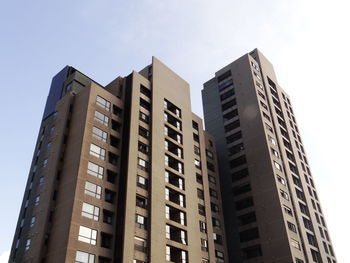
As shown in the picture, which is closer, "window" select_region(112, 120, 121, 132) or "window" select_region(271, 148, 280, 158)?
"window" select_region(112, 120, 121, 132)

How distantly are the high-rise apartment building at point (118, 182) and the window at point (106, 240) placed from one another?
5.0 inches

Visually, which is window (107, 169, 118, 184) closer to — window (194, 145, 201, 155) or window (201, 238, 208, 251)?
window (201, 238, 208, 251)

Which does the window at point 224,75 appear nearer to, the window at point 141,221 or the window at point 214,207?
the window at point 214,207

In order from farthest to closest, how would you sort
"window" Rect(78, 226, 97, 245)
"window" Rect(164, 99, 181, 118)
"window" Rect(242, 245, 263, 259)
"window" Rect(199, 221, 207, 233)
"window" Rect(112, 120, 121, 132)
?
"window" Rect(164, 99, 181, 118) → "window" Rect(242, 245, 263, 259) → "window" Rect(199, 221, 207, 233) → "window" Rect(112, 120, 121, 132) → "window" Rect(78, 226, 97, 245)

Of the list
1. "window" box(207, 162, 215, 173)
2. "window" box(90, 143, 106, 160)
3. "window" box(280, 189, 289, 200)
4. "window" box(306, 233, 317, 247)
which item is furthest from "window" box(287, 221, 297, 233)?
"window" box(90, 143, 106, 160)

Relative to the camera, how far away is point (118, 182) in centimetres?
5278

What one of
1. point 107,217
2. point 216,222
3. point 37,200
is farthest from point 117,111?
point 216,222

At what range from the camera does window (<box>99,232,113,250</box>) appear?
47344 mm

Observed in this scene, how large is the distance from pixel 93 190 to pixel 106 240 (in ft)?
21.7

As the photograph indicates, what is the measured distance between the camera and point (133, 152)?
55.0 metres

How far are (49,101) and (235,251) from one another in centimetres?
4337

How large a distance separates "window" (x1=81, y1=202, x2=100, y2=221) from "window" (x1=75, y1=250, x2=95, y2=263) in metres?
4.69

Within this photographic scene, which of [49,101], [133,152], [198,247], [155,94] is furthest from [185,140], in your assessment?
[49,101]

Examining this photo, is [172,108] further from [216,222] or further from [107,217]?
[107,217]
